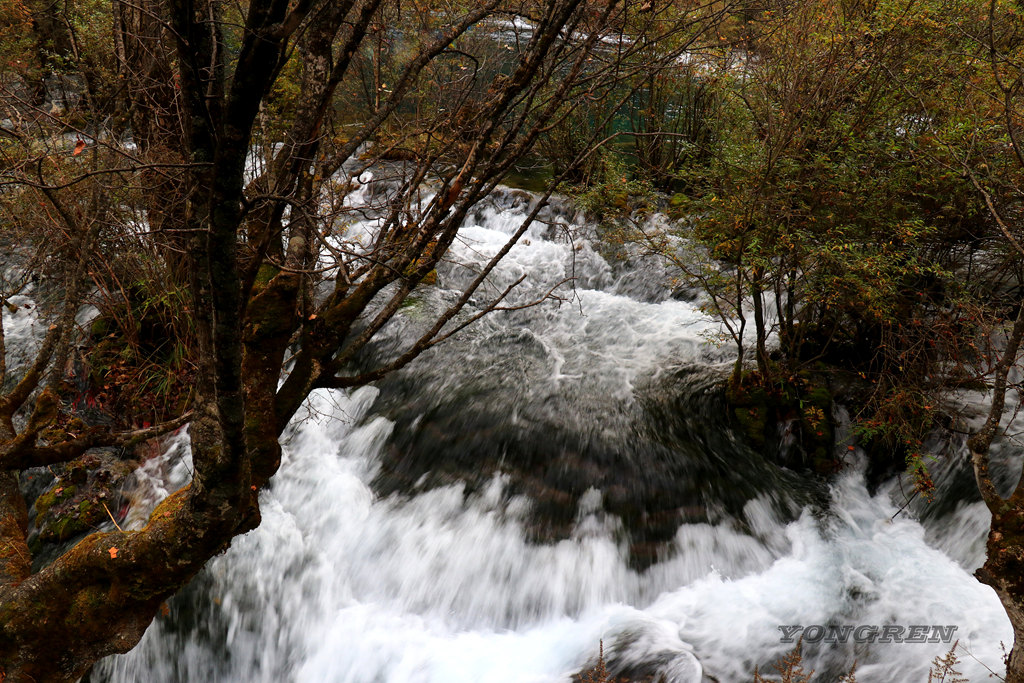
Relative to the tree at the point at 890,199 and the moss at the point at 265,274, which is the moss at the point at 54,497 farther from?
the tree at the point at 890,199

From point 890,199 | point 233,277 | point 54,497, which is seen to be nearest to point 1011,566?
point 890,199

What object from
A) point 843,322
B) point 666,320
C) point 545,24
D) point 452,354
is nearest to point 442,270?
point 452,354

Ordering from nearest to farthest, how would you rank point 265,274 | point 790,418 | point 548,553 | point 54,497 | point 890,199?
point 265,274
point 548,553
point 890,199
point 54,497
point 790,418

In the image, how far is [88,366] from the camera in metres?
6.38

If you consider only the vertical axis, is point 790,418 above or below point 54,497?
above

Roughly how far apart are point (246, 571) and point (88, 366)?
3.45 m

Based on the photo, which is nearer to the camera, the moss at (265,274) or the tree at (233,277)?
the tree at (233,277)

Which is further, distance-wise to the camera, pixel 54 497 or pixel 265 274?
pixel 54 497

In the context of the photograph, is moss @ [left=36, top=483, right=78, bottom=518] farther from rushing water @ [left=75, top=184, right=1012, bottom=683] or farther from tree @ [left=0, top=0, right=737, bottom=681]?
tree @ [left=0, top=0, right=737, bottom=681]

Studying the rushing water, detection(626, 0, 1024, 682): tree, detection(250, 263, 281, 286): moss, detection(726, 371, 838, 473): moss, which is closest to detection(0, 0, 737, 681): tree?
detection(250, 263, 281, 286): moss

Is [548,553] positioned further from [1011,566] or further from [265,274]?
[265,274]

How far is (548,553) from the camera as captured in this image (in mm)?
4684

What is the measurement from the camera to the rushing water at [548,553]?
13.3ft

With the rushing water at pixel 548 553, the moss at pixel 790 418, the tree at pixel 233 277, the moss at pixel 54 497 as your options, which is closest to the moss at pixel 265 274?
the tree at pixel 233 277
